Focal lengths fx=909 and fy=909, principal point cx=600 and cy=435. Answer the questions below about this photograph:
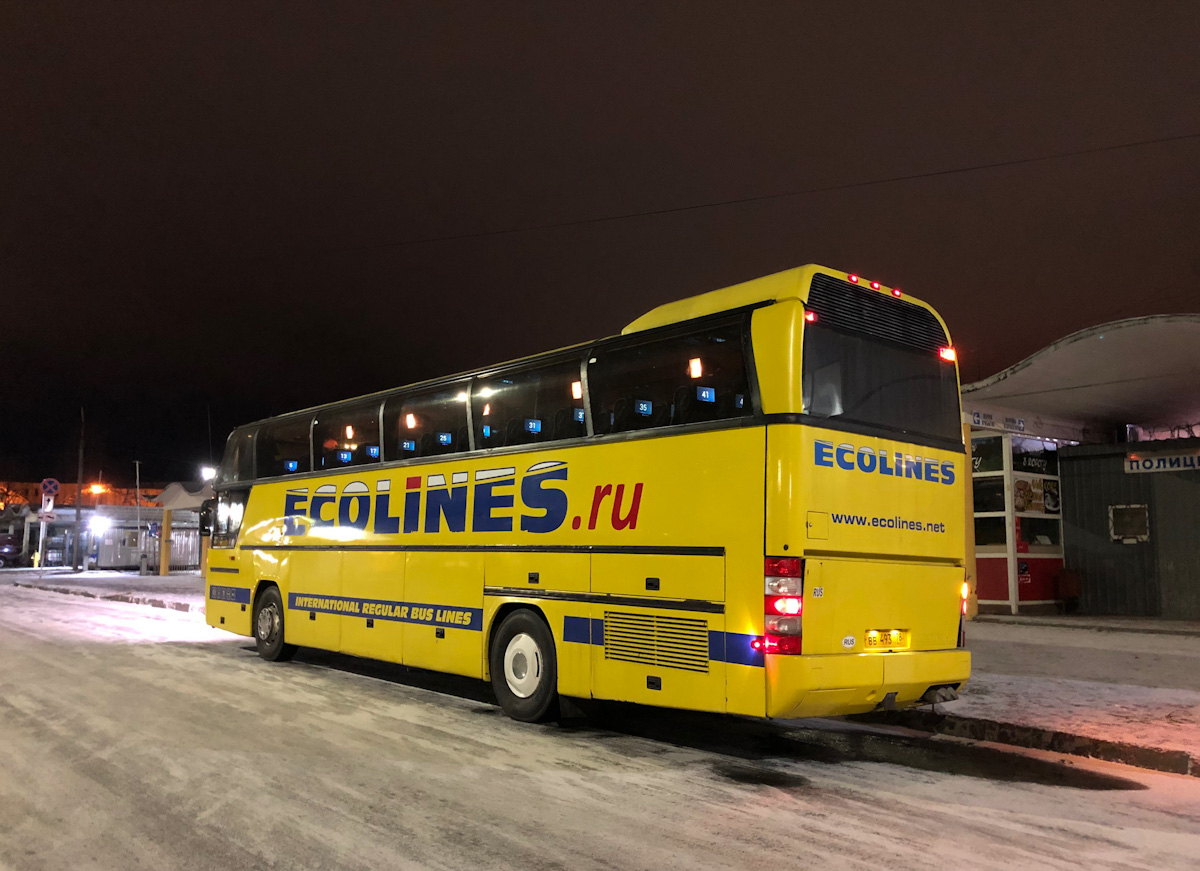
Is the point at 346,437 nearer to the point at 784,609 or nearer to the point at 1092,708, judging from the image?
the point at 784,609

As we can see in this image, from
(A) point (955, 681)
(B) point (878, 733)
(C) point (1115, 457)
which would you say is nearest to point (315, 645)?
(B) point (878, 733)

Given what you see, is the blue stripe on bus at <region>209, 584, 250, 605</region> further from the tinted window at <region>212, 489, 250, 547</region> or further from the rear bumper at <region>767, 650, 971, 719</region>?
the rear bumper at <region>767, 650, 971, 719</region>

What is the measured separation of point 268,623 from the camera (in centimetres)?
1326

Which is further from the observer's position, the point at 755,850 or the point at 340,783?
the point at 340,783

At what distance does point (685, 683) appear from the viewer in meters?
7.08

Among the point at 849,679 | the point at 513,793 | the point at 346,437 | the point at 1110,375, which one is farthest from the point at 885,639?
the point at 1110,375

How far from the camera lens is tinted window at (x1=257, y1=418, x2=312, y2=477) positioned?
1290 centimetres

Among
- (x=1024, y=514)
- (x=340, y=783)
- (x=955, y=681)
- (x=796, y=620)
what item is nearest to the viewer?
(x=340, y=783)

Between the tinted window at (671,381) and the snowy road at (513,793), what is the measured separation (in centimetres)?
274

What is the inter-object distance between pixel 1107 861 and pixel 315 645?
9.82 meters

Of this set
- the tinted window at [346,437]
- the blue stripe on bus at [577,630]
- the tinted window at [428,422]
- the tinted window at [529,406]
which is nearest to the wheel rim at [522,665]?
the blue stripe on bus at [577,630]

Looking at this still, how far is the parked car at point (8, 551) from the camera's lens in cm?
5284

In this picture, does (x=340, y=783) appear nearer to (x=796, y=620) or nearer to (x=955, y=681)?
(x=796, y=620)

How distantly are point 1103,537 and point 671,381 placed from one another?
50.8ft
